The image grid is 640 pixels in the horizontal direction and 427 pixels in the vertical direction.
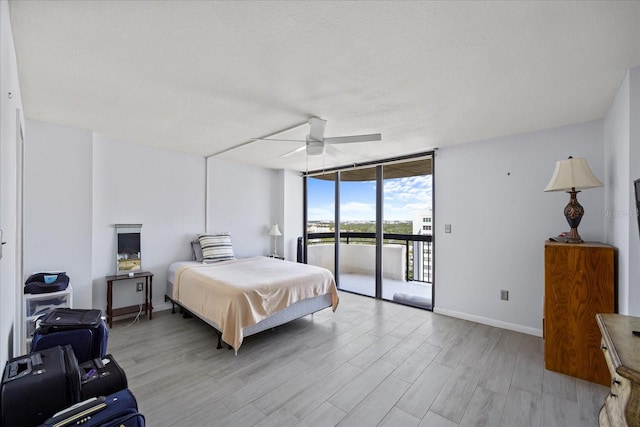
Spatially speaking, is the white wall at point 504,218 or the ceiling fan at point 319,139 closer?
the ceiling fan at point 319,139

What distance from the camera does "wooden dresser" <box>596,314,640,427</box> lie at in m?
1.00

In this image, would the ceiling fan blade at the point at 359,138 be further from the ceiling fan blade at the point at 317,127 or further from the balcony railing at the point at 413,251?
the balcony railing at the point at 413,251

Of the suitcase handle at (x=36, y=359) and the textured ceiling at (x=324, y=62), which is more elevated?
the textured ceiling at (x=324, y=62)

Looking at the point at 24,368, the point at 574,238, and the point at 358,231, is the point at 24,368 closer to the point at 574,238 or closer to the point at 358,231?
the point at 574,238

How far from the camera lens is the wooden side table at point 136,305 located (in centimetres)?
335

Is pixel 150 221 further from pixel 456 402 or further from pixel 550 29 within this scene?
pixel 550 29

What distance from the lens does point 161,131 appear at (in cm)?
326

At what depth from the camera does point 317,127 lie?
275cm

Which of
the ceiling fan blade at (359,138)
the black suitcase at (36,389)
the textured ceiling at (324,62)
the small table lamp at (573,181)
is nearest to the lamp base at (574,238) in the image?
the small table lamp at (573,181)

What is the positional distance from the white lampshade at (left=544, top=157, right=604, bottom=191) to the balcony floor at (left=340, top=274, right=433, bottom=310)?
235 centimetres

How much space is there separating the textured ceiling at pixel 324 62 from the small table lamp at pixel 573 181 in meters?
0.55

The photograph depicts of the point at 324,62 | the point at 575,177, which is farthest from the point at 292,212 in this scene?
the point at 575,177

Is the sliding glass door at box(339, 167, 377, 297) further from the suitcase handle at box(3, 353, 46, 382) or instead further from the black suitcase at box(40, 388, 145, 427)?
the suitcase handle at box(3, 353, 46, 382)

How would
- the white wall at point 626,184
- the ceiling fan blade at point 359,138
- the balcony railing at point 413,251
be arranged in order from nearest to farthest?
the white wall at point 626,184 < the ceiling fan blade at point 359,138 < the balcony railing at point 413,251
